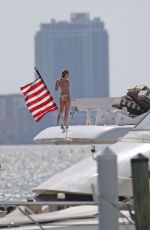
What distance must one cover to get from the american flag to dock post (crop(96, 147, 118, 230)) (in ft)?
30.7

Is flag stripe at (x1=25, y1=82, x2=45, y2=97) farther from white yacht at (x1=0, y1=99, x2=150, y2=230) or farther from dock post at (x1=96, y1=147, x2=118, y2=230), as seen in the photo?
dock post at (x1=96, y1=147, x2=118, y2=230)

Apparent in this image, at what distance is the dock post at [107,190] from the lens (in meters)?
12.6

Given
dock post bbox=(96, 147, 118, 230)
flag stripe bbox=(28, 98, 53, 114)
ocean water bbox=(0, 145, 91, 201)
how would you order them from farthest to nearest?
ocean water bbox=(0, 145, 91, 201) < flag stripe bbox=(28, 98, 53, 114) < dock post bbox=(96, 147, 118, 230)

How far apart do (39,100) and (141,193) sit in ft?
29.9

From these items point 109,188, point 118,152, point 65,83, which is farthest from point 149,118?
point 65,83

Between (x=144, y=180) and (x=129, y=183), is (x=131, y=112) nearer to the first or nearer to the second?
(x=129, y=183)

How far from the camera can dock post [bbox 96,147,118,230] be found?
1262 centimetres

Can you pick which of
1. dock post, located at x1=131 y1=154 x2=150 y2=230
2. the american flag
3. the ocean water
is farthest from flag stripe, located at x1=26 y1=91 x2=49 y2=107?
dock post, located at x1=131 y1=154 x2=150 y2=230

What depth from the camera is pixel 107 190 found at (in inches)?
498

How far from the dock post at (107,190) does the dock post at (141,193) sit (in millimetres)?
532

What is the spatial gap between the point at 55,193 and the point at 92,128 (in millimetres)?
4226

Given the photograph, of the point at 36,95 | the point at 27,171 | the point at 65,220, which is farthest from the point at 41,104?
the point at 27,171

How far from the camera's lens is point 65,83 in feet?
74.2

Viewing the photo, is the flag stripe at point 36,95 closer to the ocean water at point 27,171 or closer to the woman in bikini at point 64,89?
the woman in bikini at point 64,89
